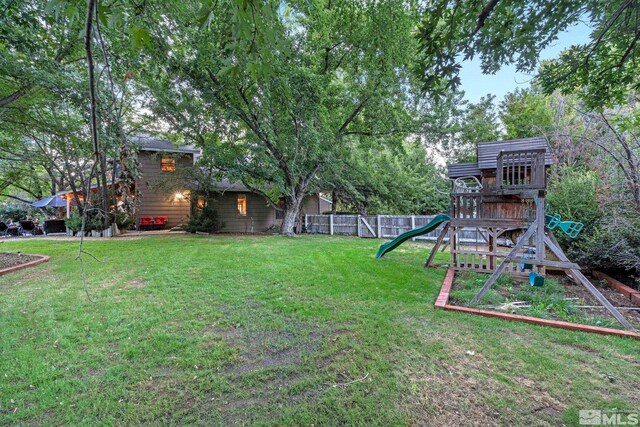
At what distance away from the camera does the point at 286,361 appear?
2.68 m

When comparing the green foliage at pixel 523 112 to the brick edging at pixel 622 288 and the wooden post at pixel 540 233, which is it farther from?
the wooden post at pixel 540 233

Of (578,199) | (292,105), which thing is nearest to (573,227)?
(578,199)

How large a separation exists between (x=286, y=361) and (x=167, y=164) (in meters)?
15.4

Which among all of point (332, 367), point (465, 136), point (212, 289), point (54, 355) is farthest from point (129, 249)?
point (465, 136)

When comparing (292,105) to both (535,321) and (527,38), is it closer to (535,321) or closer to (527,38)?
(527,38)

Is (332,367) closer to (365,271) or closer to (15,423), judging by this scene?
(15,423)

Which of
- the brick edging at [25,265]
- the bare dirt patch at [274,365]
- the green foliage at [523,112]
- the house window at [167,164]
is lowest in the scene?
the bare dirt patch at [274,365]

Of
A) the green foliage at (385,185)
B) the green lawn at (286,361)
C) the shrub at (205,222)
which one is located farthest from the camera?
the green foliage at (385,185)

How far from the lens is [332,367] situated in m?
2.55

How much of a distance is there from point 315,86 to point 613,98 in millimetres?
7516

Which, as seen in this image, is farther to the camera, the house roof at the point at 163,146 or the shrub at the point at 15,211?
the shrub at the point at 15,211

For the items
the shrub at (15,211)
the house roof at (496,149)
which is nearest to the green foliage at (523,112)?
the house roof at (496,149)

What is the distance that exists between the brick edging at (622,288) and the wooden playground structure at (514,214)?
1.81 ft

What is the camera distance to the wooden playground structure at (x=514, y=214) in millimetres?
4250
